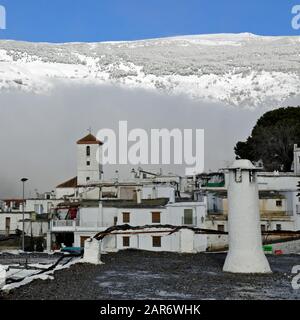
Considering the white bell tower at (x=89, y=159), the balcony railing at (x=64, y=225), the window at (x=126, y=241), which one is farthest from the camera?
the white bell tower at (x=89, y=159)

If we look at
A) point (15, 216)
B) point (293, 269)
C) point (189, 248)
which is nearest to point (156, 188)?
point (15, 216)

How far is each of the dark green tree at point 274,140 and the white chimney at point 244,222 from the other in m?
38.6

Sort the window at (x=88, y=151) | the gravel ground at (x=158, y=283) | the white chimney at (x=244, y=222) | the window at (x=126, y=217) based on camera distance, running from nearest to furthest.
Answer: the gravel ground at (x=158, y=283)
the white chimney at (x=244, y=222)
the window at (x=126, y=217)
the window at (x=88, y=151)

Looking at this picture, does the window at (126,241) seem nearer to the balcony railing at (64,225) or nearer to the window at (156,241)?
the window at (156,241)

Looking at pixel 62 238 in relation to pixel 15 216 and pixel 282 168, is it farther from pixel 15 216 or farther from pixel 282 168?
pixel 282 168

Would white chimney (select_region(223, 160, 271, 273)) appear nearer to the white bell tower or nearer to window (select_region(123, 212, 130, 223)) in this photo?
window (select_region(123, 212, 130, 223))

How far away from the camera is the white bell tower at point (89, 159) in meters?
77.5

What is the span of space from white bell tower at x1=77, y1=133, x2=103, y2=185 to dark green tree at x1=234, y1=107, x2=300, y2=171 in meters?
26.4

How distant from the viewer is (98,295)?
11219mm

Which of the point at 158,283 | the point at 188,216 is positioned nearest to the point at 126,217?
the point at 188,216

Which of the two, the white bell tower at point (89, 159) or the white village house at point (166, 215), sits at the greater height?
the white bell tower at point (89, 159)

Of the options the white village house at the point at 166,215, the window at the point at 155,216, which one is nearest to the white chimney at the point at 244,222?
the white village house at the point at 166,215

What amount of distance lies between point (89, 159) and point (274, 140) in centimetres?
3358

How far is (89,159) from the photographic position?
78562 millimetres
